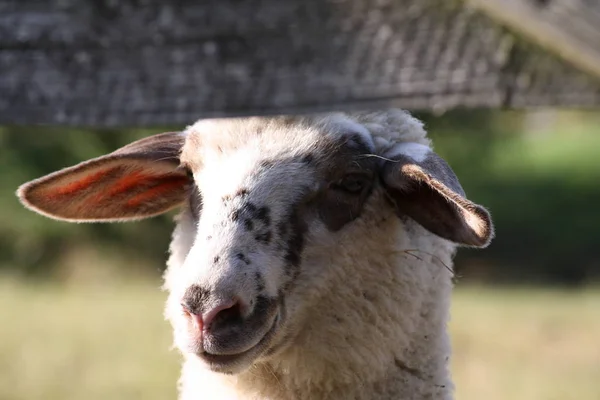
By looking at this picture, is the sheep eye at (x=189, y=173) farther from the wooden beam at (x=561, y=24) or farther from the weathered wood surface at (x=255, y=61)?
the wooden beam at (x=561, y=24)

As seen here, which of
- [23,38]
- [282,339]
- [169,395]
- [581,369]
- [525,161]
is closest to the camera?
[23,38]

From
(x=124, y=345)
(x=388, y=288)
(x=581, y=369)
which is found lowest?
(x=124, y=345)

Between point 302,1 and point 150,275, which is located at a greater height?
point 302,1

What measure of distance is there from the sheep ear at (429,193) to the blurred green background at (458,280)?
3.58 metres

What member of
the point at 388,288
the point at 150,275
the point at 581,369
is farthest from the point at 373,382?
the point at 150,275

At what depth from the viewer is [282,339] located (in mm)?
2521

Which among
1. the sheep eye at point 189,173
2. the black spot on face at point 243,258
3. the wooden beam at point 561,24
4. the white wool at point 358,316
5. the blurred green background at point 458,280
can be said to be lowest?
the blurred green background at point 458,280

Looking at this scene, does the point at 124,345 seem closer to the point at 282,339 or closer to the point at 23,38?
the point at 282,339

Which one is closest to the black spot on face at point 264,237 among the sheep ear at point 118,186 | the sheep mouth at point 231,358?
the sheep mouth at point 231,358

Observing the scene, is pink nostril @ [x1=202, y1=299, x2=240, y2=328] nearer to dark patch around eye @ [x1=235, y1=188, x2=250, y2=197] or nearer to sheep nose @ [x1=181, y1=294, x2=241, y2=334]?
sheep nose @ [x1=181, y1=294, x2=241, y2=334]

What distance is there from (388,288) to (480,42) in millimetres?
1045

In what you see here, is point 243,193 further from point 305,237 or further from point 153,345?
point 153,345

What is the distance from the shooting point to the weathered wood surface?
5.95 ft

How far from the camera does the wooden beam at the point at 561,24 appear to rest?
5.46ft
